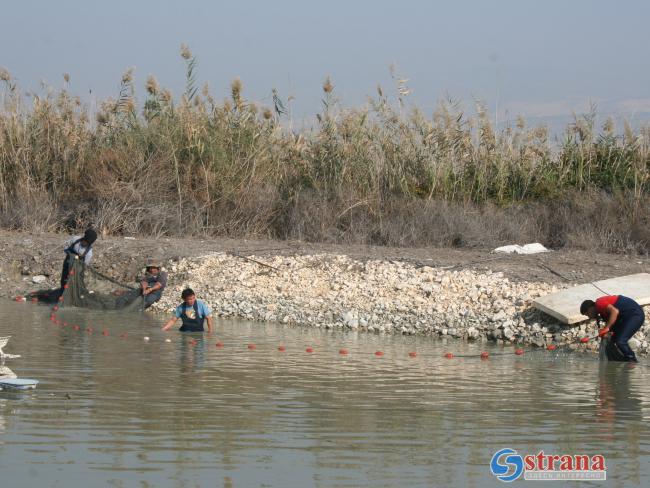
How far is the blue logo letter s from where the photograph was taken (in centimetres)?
789

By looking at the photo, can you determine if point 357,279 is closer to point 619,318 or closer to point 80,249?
point 80,249

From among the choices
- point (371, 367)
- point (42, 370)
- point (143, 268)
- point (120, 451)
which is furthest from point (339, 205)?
point (120, 451)

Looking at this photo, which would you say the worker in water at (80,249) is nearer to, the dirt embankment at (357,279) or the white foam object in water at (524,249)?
the dirt embankment at (357,279)

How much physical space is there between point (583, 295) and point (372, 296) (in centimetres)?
376

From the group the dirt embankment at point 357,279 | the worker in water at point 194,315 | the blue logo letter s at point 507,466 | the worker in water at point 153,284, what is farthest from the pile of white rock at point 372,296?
the blue logo letter s at point 507,466

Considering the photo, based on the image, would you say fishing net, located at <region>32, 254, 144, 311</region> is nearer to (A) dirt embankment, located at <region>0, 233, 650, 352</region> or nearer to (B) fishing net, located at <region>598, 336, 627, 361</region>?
(A) dirt embankment, located at <region>0, 233, 650, 352</region>

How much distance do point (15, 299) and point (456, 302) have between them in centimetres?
833

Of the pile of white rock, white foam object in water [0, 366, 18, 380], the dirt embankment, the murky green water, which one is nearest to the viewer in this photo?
the murky green water

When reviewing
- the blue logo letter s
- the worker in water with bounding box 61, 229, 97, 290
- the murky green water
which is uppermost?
the worker in water with bounding box 61, 229, 97, 290

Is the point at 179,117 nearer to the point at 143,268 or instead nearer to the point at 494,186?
the point at 143,268

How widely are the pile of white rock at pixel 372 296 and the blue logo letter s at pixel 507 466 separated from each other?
6709 mm

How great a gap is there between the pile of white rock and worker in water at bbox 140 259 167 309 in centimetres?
22

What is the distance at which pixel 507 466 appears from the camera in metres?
8.13

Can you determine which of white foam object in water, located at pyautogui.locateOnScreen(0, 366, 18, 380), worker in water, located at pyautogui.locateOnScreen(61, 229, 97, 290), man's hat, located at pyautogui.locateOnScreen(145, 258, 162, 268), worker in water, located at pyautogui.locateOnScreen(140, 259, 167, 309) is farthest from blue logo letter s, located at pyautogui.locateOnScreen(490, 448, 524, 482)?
man's hat, located at pyautogui.locateOnScreen(145, 258, 162, 268)
